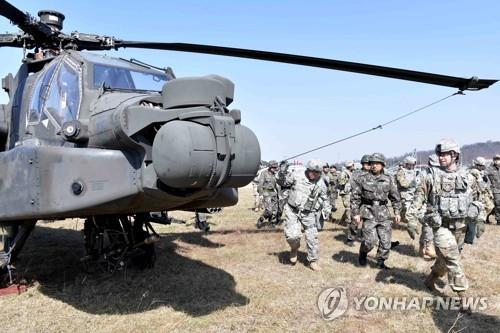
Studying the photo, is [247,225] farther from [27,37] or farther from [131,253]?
[27,37]

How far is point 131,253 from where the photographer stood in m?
5.88

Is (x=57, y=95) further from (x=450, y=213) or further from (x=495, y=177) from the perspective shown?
(x=495, y=177)

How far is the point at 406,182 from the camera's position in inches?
423

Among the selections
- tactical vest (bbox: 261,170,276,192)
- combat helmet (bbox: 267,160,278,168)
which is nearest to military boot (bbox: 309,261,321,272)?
tactical vest (bbox: 261,170,276,192)

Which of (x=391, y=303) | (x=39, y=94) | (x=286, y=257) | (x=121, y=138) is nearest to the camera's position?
(x=121, y=138)

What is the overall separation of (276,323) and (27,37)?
4700 millimetres

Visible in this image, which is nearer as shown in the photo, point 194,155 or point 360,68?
point 194,155

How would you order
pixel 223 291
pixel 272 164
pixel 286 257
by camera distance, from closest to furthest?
pixel 223 291 < pixel 286 257 < pixel 272 164

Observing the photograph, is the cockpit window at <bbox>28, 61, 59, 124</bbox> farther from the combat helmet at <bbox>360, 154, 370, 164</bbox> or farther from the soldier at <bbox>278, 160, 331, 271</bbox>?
the combat helmet at <bbox>360, 154, 370, 164</bbox>

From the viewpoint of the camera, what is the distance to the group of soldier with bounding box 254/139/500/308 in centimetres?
493


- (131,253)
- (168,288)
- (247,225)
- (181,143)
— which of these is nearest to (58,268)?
(131,253)

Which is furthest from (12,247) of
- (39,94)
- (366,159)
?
(366,159)

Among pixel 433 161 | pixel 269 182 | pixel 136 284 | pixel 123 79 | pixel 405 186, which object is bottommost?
pixel 136 284

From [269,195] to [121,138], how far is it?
354 inches
